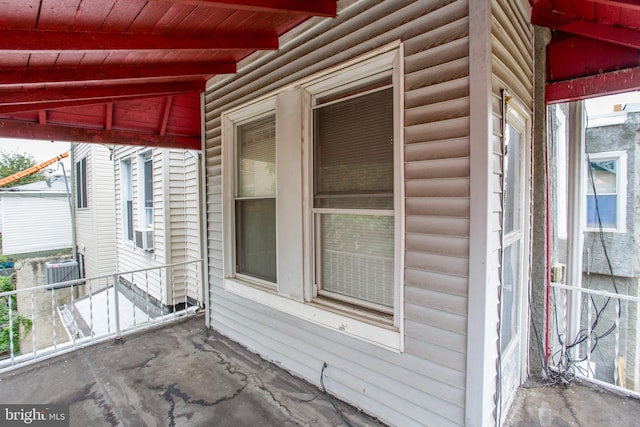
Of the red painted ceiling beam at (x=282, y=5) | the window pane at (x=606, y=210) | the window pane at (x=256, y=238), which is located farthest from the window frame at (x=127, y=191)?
the window pane at (x=606, y=210)

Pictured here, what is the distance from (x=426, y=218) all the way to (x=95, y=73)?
2.52 m

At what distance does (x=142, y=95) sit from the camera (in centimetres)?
281

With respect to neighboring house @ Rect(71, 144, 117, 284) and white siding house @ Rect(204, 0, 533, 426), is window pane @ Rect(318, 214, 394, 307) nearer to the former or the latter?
white siding house @ Rect(204, 0, 533, 426)

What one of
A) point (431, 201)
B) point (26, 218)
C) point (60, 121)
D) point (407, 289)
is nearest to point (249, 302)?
point (407, 289)

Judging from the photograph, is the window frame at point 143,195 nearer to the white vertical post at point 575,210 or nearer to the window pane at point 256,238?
the window pane at point 256,238

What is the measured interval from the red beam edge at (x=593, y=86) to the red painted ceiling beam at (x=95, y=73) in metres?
3.03

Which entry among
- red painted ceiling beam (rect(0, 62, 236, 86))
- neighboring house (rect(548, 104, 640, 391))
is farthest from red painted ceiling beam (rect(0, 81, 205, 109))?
neighboring house (rect(548, 104, 640, 391))

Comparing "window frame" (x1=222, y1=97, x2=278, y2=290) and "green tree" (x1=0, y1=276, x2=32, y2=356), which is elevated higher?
"window frame" (x1=222, y1=97, x2=278, y2=290)

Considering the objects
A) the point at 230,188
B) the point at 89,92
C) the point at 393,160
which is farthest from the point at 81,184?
the point at 393,160

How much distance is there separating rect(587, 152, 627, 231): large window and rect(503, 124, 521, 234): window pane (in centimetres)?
412

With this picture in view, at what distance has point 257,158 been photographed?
288cm

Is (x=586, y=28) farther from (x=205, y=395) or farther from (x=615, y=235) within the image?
(x=615, y=235)

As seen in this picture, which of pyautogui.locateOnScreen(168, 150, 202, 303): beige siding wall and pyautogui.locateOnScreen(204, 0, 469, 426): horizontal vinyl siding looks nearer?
pyautogui.locateOnScreen(204, 0, 469, 426): horizontal vinyl siding

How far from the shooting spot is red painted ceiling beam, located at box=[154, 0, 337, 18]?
1534 mm
